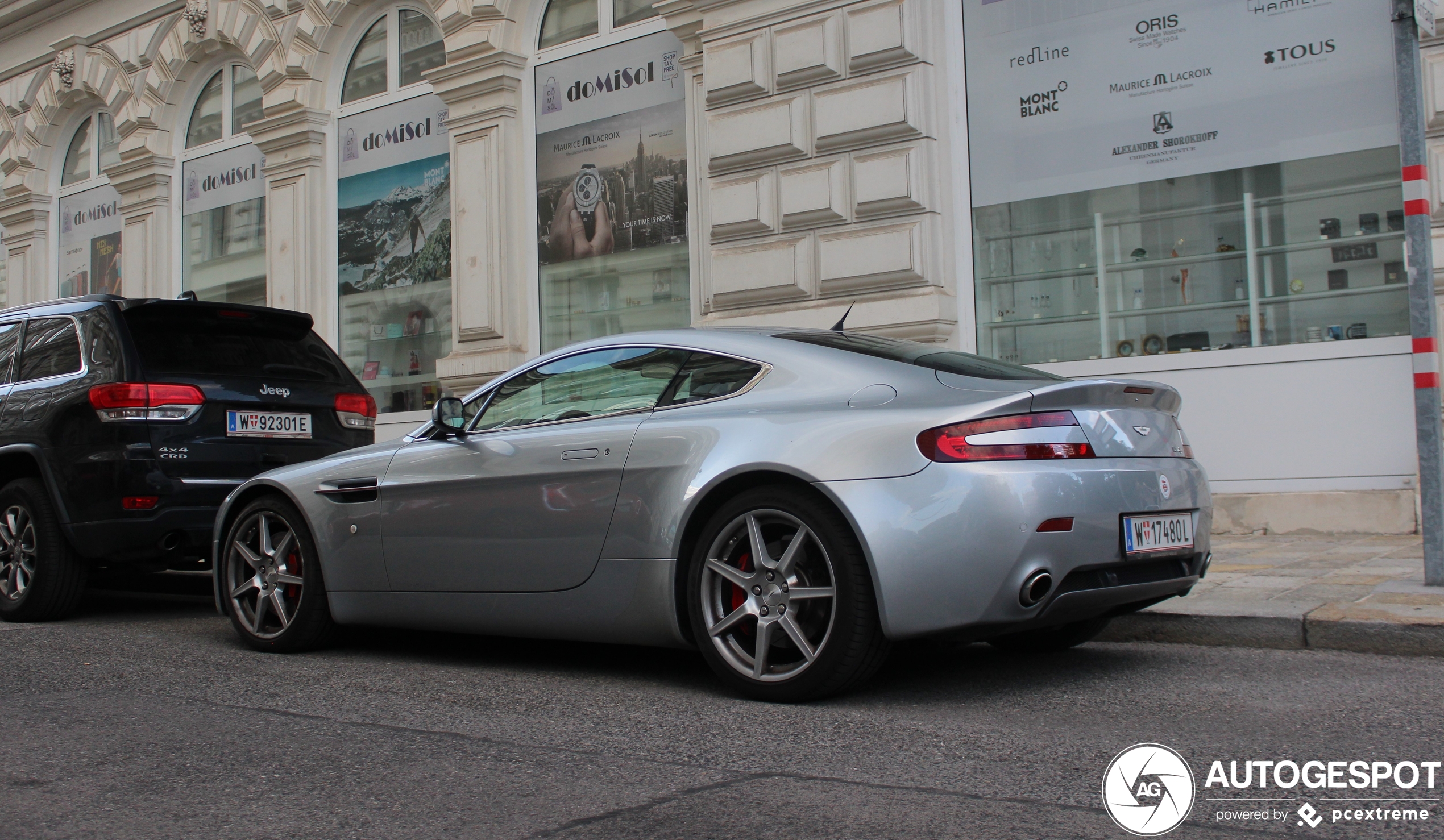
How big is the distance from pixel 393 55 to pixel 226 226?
3521 millimetres

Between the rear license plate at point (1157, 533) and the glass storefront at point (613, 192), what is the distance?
24.0ft

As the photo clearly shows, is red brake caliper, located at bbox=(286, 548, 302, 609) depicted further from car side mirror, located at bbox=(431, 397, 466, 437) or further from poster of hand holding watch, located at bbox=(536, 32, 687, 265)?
poster of hand holding watch, located at bbox=(536, 32, 687, 265)

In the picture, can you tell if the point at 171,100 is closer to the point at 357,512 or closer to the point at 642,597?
the point at 357,512

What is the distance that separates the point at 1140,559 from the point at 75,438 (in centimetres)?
551

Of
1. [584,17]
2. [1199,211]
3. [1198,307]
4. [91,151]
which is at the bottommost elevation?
[1198,307]

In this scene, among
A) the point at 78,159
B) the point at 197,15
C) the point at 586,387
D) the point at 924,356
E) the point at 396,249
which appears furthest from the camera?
the point at 78,159

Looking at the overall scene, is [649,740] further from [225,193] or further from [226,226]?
[225,193]

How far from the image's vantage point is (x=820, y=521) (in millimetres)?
4090

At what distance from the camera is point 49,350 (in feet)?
23.8

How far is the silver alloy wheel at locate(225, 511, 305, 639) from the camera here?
Result: 5.82 meters

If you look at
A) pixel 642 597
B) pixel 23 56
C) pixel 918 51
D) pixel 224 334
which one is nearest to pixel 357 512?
pixel 642 597

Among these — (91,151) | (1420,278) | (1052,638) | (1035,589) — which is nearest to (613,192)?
(1420,278)

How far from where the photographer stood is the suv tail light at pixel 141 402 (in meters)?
6.74

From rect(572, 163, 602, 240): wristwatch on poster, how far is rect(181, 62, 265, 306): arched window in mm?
4943
